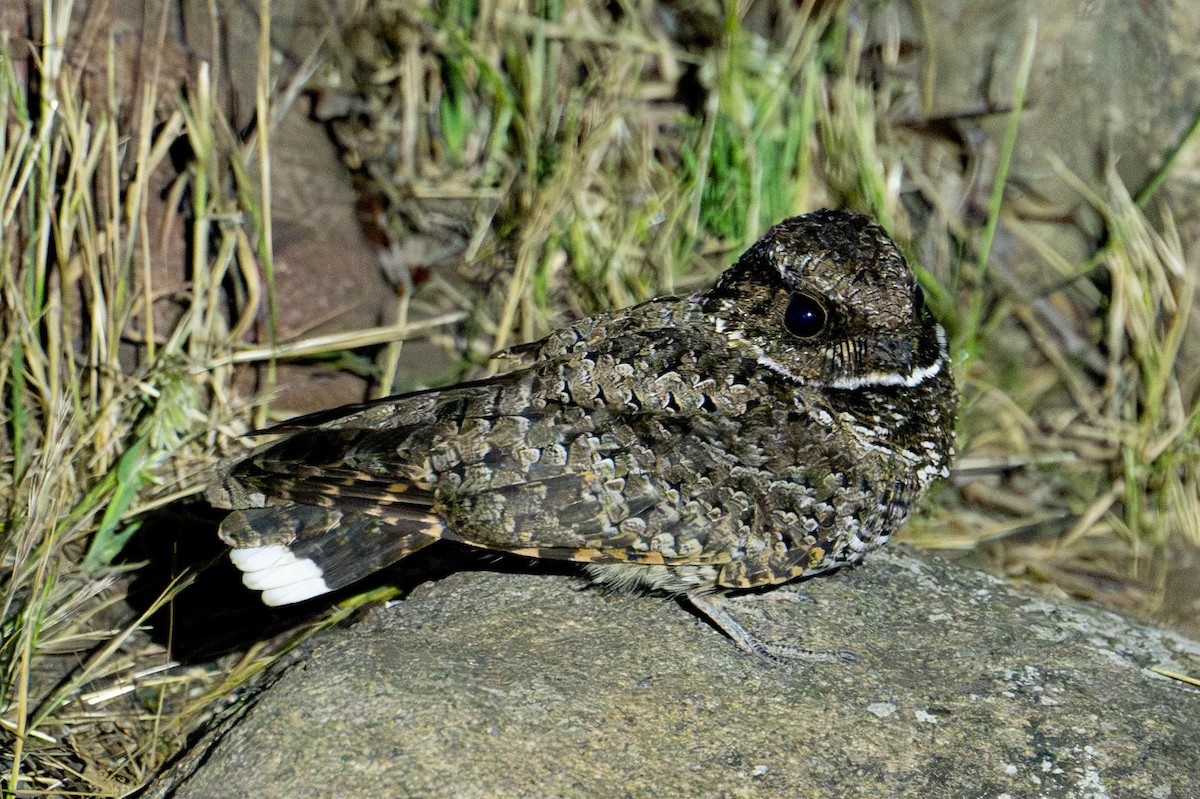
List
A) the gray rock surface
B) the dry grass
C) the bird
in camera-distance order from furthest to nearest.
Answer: the dry grass, the bird, the gray rock surface

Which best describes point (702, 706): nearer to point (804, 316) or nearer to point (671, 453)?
point (671, 453)

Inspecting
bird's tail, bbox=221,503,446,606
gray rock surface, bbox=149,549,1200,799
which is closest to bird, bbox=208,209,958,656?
bird's tail, bbox=221,503,446,606

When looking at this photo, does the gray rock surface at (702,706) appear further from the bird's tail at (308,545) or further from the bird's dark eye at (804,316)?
the bird's dark eye at (804,316)

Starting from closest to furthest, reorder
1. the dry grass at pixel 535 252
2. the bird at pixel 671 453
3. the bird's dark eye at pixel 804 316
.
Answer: the bird at pixel 671 453, the bird's dark eye at pixel 804 316, the dry grass at pixel 535 252

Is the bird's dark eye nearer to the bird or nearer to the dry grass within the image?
the bird

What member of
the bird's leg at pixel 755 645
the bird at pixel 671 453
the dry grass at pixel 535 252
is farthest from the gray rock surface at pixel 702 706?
the dry grass at pixel 535 252

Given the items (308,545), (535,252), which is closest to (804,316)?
(308,545)
